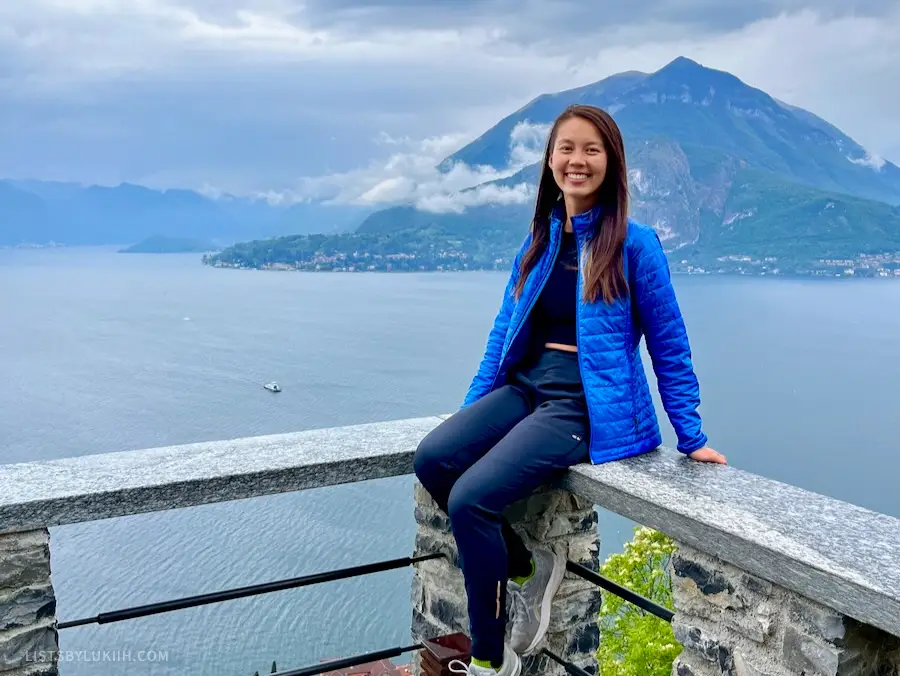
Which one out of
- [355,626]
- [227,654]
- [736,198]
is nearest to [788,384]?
[355,626]

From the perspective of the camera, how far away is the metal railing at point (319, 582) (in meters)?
2.32

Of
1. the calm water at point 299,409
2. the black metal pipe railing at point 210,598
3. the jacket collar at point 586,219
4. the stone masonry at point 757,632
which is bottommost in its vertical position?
the calm water at point 299,409

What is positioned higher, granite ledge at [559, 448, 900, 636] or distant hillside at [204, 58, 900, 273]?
distant hillside at [204, 58, 900, 273]

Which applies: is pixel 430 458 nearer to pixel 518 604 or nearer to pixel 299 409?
pixel 518 604

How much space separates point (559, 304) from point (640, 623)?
8.97 meters

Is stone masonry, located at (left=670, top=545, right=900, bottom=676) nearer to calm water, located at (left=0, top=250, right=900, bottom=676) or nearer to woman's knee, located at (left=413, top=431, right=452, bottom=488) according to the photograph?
woman's knee, located at (left=413, top=431, right=452, bottom=488)

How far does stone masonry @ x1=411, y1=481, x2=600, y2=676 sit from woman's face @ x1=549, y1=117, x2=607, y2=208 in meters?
1.00

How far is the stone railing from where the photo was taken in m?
1.76

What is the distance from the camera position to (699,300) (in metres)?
97.6

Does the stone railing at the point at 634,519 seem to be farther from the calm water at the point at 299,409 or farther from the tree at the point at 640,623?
the tree at the point at 640,623

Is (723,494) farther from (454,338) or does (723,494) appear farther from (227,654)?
(454,338)

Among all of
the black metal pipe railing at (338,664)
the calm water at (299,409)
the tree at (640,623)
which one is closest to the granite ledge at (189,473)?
the black metal pipe railing at (338,664)

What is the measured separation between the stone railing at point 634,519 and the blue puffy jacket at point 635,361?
84 millimetres

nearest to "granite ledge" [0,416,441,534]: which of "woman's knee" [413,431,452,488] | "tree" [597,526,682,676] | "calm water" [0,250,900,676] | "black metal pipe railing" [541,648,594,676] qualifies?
"woman's knee" [413,431,452,488]
